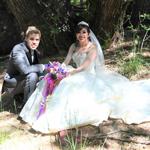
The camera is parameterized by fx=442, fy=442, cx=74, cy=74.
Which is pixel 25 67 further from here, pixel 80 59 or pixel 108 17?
pixel 108 17

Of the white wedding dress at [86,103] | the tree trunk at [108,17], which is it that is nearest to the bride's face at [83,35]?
the white wedding dress at [86,103]

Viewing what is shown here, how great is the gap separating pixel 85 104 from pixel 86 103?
0.02 meters

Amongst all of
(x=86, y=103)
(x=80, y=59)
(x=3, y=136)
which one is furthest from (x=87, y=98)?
(x=3, y=136)

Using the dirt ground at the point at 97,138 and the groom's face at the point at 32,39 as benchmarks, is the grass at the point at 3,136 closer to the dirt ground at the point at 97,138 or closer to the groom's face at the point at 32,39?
the dirt ground at the point at 97,138

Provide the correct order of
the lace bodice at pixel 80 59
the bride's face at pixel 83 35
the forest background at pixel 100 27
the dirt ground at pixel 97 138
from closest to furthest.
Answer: the dirt ground at pixel 97 138, the bride's face at pixel 83 35, the lace bodice at pixel 80 59, the forest background at pixel 100 27

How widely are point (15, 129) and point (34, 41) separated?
1149mm

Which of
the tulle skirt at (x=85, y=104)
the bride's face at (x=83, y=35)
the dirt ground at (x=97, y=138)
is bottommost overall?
the dirt ground at (x=97, y=138)

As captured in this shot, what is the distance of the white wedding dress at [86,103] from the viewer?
4949 mm

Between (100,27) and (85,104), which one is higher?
(100,27)

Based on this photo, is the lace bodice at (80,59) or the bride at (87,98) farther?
the lace bodice at (80,59)

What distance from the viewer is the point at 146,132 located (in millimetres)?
4785

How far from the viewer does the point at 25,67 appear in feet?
18.1

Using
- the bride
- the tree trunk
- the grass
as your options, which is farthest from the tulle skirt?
the tree trunk

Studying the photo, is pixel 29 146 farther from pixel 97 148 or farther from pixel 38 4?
pixel 38 4
